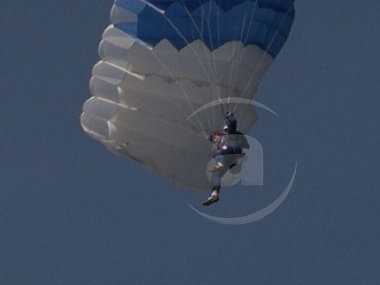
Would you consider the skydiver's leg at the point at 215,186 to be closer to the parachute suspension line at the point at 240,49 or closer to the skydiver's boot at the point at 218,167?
the skydiver's boot at the point at 218,167

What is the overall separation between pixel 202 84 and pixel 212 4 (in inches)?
56.6

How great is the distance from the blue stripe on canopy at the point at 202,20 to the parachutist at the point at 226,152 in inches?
67.0

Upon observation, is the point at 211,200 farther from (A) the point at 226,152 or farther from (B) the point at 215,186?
(A) the point at 226,152

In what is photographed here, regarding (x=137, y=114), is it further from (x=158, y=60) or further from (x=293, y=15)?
(x=293, y=15)

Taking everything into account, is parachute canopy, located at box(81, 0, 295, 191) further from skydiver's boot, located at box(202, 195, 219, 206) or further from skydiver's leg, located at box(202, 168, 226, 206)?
skydiver's boot, located at box(202, 195, 219, 206)

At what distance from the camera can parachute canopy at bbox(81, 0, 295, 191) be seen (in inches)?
1272

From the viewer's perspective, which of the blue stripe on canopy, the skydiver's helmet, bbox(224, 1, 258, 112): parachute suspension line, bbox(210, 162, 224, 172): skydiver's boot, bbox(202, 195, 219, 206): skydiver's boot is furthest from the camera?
bbox(224, 1, 258, 112): parachute suspension line

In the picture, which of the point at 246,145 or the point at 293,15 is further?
the point at 293,15

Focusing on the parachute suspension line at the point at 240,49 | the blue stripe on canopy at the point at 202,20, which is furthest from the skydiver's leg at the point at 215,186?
the blue stripe on canopy at the point at 202,20

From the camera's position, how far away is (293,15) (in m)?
33.8

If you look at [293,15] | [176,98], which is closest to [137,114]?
[176,98]

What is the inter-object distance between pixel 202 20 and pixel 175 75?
1087 millimetres

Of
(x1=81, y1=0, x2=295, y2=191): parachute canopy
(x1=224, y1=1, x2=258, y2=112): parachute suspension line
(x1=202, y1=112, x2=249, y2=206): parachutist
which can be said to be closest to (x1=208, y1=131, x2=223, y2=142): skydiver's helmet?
(x1=202, y1=112, x2=249, y2=206): parachutist

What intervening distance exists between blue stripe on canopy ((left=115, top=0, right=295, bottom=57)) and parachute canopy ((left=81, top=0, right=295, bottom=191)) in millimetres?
18
